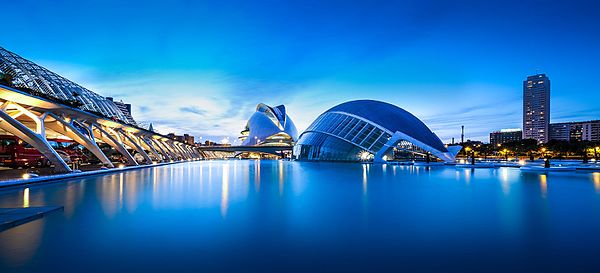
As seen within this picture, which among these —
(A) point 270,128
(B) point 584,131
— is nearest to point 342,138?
(A) point 270,128

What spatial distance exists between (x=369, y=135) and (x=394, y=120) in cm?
417

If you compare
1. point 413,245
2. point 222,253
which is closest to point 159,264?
point 222,253

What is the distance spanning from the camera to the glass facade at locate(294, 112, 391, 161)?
156ft

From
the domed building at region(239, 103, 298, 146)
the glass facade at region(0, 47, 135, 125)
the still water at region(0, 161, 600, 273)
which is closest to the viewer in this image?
the still water at region(0, 161, 600, 273)

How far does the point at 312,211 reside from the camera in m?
8.88

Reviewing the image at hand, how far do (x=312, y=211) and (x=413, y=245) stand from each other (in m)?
3.65

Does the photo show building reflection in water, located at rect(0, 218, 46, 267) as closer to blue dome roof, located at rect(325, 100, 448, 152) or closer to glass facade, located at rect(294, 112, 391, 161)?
glass facade, located at rect(294, 112, 391, 161)

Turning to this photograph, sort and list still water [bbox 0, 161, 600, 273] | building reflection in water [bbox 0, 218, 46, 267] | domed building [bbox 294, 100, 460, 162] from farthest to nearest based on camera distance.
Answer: domed building [bbox 294, 100, 460, 162] < building reflection in water [bbox 0, 218, 46, 267] < still water [bbox 0, 161, 600, 273]

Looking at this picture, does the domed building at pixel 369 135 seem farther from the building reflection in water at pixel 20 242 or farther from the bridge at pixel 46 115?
the building reflection in water at pixel 20 242

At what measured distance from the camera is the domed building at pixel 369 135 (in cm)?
4525

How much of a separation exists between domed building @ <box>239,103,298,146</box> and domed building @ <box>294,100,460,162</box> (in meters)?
58.4

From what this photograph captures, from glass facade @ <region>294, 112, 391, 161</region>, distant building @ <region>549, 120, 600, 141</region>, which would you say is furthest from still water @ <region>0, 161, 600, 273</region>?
distant building @ <region>549, 120, 600, 141</region>

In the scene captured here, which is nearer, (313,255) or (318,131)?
(313,255)

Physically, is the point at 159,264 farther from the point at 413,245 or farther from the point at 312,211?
the point at 312,211
